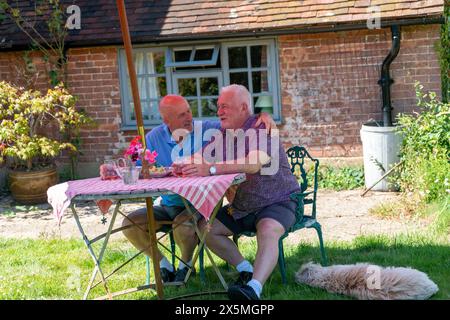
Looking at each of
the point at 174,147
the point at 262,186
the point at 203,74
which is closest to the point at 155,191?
the point at 262,186

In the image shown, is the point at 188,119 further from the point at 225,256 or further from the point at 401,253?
the point at 401,253

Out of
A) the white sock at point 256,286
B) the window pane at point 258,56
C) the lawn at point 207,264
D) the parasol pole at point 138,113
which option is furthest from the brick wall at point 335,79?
the white sock at point 256,286

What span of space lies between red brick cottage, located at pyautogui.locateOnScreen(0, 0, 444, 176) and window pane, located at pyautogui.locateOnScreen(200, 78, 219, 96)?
2cm

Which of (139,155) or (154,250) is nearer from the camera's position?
(139,155)

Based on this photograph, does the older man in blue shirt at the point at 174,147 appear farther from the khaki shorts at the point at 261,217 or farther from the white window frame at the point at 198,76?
the white window frame at the point at 198,76

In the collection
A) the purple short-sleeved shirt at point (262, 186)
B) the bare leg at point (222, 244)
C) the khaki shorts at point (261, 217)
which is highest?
the purple short-sleeved shirt at point (262, 186)

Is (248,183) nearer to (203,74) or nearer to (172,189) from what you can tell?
(172,189)

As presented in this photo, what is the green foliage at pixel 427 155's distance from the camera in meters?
7.70

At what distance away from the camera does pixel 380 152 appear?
938cm

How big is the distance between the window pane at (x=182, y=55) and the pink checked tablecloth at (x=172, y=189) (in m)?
6.05

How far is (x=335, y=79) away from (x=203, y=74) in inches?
74.4

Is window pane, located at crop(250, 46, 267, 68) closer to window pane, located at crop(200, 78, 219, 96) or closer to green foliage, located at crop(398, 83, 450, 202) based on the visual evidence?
window pane, located at crop(200, 78, 219, 96)

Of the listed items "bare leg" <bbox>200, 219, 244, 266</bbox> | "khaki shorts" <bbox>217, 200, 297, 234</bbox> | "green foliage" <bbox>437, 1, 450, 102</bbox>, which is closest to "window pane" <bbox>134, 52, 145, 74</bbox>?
"green foliage" <bbox>437, 1, 450, 102</bbox>

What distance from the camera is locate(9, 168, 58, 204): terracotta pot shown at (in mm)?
10031
